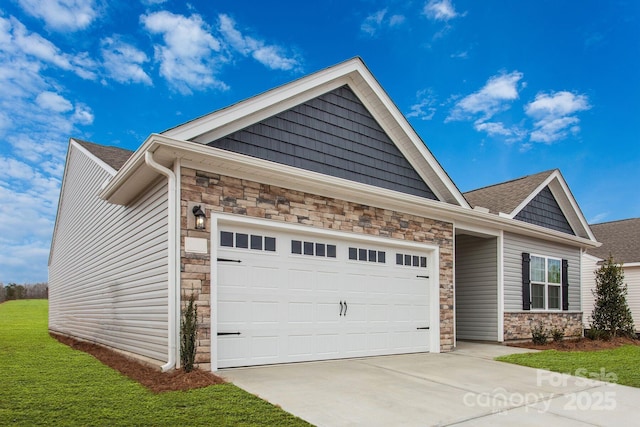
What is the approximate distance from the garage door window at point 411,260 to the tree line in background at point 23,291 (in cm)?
3699

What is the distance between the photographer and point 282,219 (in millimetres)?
7488

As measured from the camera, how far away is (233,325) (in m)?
6.84

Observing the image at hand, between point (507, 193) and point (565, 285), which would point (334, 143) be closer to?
point (507, 193)

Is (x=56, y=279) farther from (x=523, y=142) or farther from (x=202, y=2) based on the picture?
(x=523, y=142)

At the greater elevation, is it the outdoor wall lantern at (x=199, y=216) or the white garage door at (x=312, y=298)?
the outdoor wall lantern at (x=199, y=216)

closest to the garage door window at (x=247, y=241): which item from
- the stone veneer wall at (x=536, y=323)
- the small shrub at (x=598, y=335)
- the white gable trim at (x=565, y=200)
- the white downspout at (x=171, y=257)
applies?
the white downspout at (x=171, y=257)

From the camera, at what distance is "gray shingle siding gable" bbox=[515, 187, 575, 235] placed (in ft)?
44.7

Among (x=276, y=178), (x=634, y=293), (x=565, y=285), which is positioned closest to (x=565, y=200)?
(x=565, y=285)

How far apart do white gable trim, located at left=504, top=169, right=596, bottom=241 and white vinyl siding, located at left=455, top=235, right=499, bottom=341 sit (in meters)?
2.43

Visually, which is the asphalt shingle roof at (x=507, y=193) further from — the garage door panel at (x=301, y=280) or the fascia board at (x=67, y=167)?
the fascia board at (x=67, y=167)

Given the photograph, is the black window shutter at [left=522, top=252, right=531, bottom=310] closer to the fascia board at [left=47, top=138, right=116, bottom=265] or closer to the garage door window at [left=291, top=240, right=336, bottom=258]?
the garage door window at [left=291, top=240, right=336, bottom=258]

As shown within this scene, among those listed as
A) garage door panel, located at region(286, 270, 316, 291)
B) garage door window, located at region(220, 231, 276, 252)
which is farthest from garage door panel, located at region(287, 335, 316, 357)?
garage door window, located at region(220, 231, 276, 252)

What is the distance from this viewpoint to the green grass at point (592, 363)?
24.2 ft

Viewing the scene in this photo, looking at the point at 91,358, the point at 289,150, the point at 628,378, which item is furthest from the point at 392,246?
the point at 91,358
